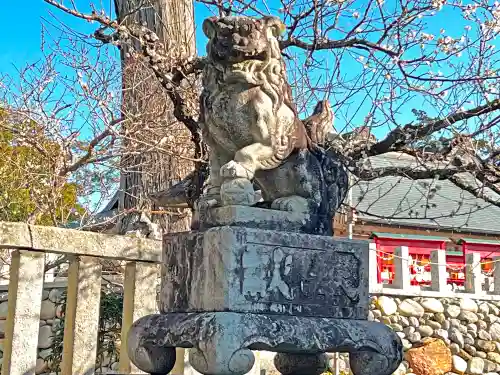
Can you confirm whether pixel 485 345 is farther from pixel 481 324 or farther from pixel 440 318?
pixel 440 318

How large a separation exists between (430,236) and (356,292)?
1285cm

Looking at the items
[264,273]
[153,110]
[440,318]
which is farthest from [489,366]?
[264,273]

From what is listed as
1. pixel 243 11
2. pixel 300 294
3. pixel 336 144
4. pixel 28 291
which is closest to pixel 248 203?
pixel 300 294

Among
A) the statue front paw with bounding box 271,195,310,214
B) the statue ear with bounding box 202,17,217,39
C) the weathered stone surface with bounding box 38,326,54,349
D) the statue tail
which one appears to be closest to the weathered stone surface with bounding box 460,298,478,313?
the weathered stone surface with bounding box 38,326,54,349

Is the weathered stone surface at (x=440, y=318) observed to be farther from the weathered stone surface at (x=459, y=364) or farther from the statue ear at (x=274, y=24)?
the statue ear at (x=274, y=24)

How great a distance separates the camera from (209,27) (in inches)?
111

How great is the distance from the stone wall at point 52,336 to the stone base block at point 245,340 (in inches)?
110

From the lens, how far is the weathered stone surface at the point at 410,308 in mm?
10656

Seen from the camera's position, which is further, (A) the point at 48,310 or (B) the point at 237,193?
(A) the point at 48,310

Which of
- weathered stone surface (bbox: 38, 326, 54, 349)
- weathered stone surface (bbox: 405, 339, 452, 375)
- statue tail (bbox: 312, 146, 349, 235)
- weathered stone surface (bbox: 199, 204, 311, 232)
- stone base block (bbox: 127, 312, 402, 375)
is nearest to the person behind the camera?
stone base block (bbox: 127, 312, 402, 375)

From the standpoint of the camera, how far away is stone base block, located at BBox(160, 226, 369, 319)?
246 centimetres

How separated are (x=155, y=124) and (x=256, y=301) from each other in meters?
3.18

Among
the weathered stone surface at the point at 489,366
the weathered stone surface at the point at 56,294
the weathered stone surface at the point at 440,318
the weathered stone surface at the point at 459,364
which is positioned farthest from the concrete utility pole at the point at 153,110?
the weathered stone surface at the point at 489,366

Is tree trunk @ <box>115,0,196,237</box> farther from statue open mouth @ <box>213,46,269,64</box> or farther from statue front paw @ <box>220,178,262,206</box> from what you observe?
statue front paw @ <box>220,178,262,206</box>
